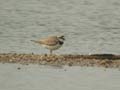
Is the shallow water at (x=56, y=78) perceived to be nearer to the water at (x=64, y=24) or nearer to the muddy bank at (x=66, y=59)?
the muddy bank at (x=66, y=59)

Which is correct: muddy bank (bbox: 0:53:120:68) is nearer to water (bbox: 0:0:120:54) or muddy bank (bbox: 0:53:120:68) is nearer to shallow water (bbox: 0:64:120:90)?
shallow water (bbox: 0:64:120:90)

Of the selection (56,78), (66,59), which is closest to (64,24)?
(66,59)

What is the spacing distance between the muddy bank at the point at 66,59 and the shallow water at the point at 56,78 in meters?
0.52

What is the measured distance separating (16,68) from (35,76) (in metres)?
1.08

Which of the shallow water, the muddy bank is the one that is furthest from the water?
the shallow water

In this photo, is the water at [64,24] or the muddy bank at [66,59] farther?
the water at [64,24]

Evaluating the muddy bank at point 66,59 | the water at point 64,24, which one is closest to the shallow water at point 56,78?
the muddy bank at point 66,59

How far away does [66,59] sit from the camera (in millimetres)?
20188

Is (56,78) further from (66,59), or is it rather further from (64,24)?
(64,24)

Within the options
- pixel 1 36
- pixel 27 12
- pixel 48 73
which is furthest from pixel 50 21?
pixel 48 73

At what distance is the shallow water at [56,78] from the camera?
16922 millimetres

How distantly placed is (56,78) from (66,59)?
2503mm

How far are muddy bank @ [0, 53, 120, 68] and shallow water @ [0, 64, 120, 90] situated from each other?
52 centimetres

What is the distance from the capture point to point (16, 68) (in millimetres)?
18906
